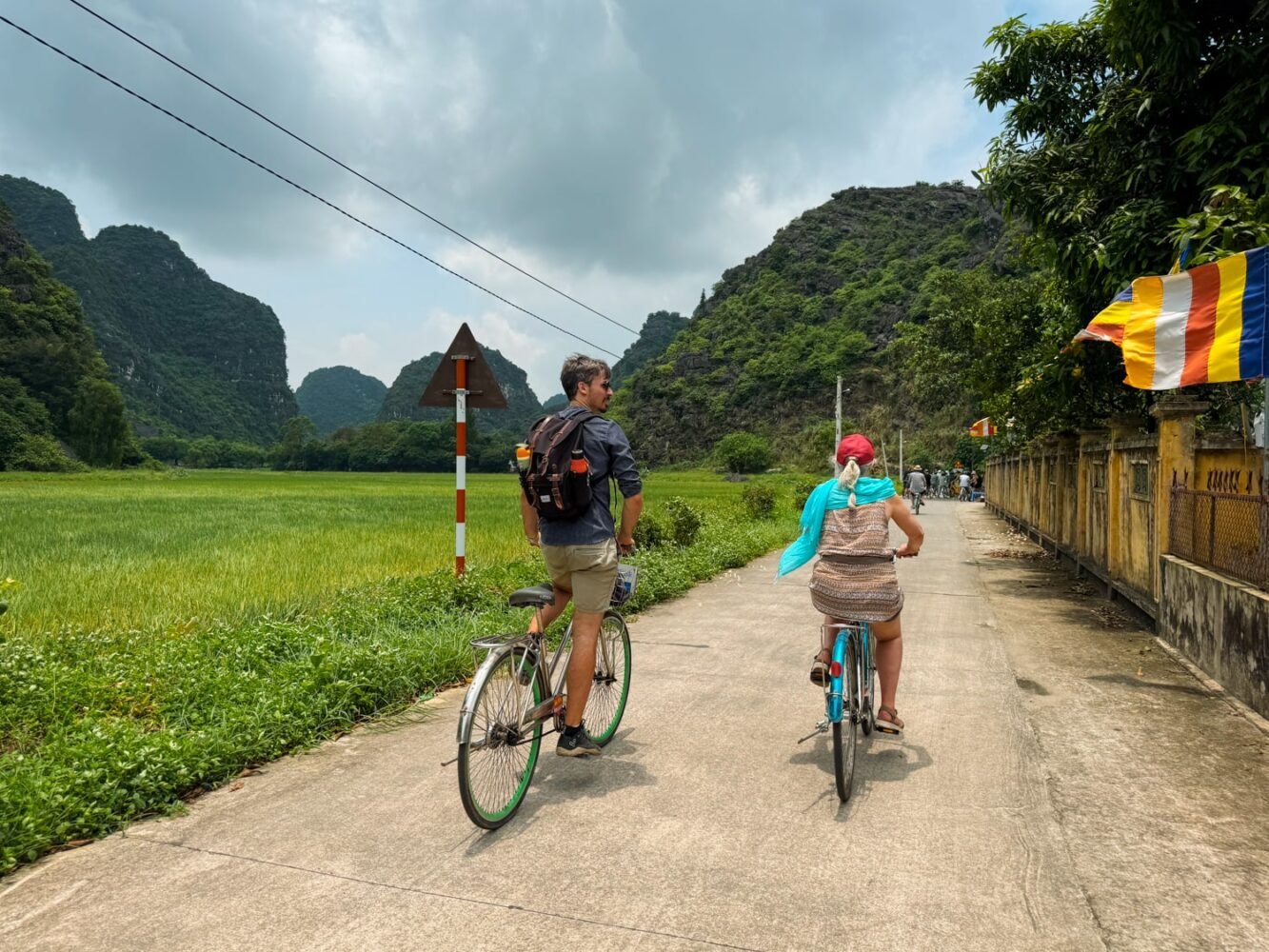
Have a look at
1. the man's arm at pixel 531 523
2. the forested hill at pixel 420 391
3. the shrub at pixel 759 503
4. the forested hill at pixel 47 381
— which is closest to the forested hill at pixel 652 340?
the forested hill at pixel 420 391

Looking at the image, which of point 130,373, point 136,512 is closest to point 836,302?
point 136,512

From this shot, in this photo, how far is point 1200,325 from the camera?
517cm

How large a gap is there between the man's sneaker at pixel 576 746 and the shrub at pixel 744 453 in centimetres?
8056

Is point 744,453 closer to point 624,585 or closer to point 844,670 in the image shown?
point 624,585

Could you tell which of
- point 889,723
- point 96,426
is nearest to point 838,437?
point 889,723

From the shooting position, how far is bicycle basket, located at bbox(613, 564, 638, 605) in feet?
12.4

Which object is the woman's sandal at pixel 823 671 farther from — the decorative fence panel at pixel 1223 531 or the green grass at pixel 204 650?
the decorative fence panel at pixel 1223 531

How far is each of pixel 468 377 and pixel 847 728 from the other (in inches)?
217

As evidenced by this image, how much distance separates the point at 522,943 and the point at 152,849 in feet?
4.93

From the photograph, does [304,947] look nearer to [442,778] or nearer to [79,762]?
[442,778]

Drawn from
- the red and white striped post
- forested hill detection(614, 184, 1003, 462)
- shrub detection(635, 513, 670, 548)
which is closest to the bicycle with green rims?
the red and white striped post

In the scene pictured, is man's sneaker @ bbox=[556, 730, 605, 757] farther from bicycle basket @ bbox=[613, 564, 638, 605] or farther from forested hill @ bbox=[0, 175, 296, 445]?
forested hill @ bbox=[0, 175, 296, 445]

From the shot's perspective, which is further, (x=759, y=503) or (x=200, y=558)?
(x=759, y=503)

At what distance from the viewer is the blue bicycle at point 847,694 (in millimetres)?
3276
